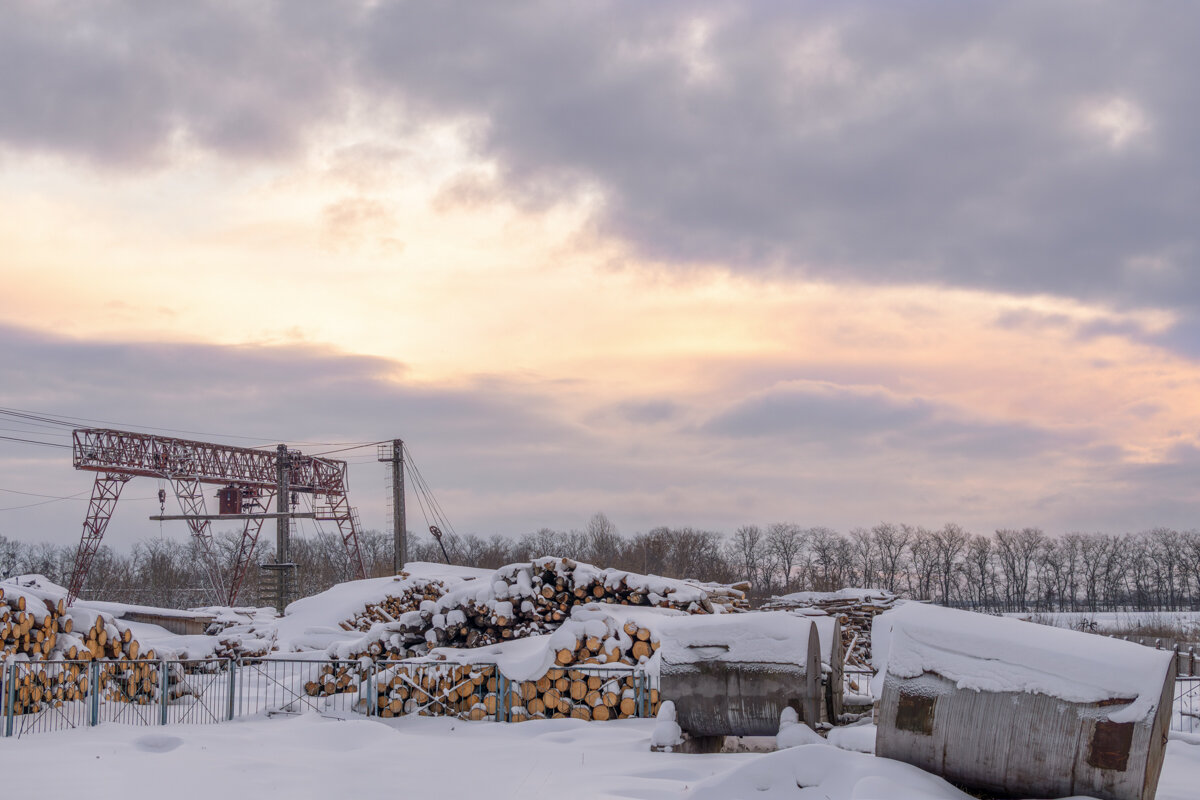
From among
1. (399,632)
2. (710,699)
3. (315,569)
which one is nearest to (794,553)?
(315,569)

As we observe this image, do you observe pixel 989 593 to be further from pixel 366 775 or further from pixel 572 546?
pixel 366 775

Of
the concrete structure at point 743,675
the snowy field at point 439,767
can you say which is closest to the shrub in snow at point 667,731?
the concrete structure at point 743,675

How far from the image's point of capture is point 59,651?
60.6 ft

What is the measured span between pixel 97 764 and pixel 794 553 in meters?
90.1

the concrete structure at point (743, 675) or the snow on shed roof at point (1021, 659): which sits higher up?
the snow on shed roof at point (1021, 659)

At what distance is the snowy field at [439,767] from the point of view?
774 cm

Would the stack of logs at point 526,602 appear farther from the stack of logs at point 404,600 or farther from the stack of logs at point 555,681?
the stack of logs at point 404,600

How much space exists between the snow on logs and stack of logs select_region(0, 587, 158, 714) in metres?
13.8

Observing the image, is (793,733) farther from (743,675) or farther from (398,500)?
(398,500)

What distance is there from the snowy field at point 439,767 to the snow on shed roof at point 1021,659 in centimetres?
90

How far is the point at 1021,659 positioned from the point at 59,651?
17.9m

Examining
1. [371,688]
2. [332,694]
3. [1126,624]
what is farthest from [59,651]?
[1126,624]

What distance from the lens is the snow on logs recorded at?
7.13 m

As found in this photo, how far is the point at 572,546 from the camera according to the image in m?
89.8
